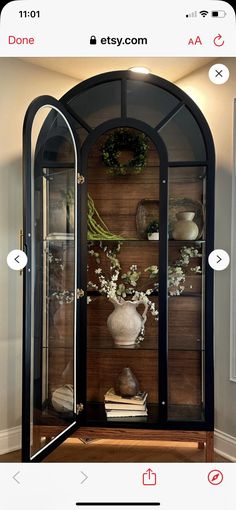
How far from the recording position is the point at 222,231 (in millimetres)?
1220

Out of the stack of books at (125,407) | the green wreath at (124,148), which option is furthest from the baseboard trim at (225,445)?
the green wreath at (124,148)

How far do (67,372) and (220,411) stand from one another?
459mm

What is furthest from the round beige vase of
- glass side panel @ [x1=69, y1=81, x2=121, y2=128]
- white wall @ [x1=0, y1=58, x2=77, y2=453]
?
white wall @ [x1=0, y1=58, x2=77, y2=453]

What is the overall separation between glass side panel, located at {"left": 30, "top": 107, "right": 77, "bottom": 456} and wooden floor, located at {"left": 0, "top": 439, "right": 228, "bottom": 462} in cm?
7

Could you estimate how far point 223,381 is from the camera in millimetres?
1257

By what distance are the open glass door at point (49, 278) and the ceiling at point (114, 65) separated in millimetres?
118

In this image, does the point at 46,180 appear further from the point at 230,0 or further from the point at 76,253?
the point at 230,0

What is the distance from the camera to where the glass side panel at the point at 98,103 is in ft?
4.39

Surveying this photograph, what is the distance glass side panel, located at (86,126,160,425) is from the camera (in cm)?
137

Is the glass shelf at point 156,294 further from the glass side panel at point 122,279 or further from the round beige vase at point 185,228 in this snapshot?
the round beige vase at point 185,228

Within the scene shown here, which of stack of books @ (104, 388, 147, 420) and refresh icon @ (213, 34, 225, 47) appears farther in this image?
stack of books @ (104, 388, 147, 420)

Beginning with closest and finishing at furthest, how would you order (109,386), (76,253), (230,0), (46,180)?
(230,0) < (46,180) < (76,253) < (109,386)

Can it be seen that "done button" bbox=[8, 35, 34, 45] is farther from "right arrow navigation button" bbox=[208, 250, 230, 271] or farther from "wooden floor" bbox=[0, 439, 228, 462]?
"wooden floor" bbox=[0, 439, 228, 462]
